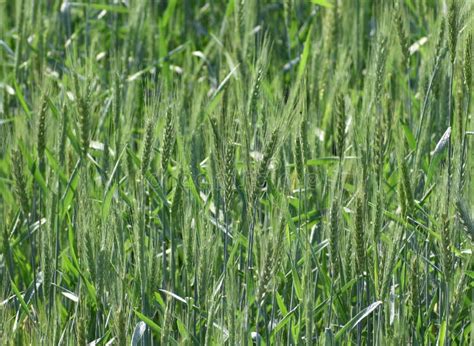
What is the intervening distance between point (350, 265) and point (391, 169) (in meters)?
0.67

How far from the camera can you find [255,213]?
1.89m

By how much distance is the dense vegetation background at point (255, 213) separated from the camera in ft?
6.25

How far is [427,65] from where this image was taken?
8.96 feet

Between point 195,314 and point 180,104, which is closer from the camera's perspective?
point 195,314

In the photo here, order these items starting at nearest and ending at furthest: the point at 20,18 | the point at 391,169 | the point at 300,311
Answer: the point at 300,311, the point at 391,169, the point at 20,18

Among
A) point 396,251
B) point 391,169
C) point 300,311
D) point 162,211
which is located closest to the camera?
point 396,251

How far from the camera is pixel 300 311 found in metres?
2.02

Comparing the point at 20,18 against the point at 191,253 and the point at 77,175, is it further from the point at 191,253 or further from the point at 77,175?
the point at 191,253

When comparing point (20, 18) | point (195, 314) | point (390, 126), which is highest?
point (20, 18)

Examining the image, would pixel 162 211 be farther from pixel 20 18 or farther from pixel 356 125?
pixel 20 18

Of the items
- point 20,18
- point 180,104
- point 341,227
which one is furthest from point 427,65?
point 20,18

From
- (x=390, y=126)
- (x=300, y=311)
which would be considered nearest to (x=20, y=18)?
(x=390, y=126)

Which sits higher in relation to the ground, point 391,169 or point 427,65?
point 427,65

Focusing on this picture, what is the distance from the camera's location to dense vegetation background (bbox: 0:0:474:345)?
191 cm
